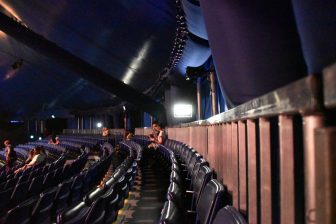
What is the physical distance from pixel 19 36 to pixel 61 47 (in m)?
1.95

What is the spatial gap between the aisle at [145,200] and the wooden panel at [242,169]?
2231mm

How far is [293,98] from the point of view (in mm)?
877

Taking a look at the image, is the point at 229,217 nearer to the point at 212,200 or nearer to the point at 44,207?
the point at 212,200

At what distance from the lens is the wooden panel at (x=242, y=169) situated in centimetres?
171

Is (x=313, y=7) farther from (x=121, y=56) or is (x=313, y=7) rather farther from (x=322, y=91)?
(x=121, y=56)

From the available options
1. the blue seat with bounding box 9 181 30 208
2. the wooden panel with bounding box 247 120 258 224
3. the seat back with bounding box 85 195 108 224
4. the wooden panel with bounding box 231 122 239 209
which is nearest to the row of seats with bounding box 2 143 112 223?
the blue seat with bounding box 9 181 30 208

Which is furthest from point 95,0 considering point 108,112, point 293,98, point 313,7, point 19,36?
point 108,112

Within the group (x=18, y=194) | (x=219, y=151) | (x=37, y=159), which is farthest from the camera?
(x=37, y=159)

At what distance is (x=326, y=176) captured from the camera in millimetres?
694

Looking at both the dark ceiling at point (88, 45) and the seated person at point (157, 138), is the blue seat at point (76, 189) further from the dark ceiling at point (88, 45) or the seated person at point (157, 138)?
the dark ceiling at point (88, 45)

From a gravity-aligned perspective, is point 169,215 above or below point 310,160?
below

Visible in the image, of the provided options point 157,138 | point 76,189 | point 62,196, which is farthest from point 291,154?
point 157,138

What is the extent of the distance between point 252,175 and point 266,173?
0.76 feet

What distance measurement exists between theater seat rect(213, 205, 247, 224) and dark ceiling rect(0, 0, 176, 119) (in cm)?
614
